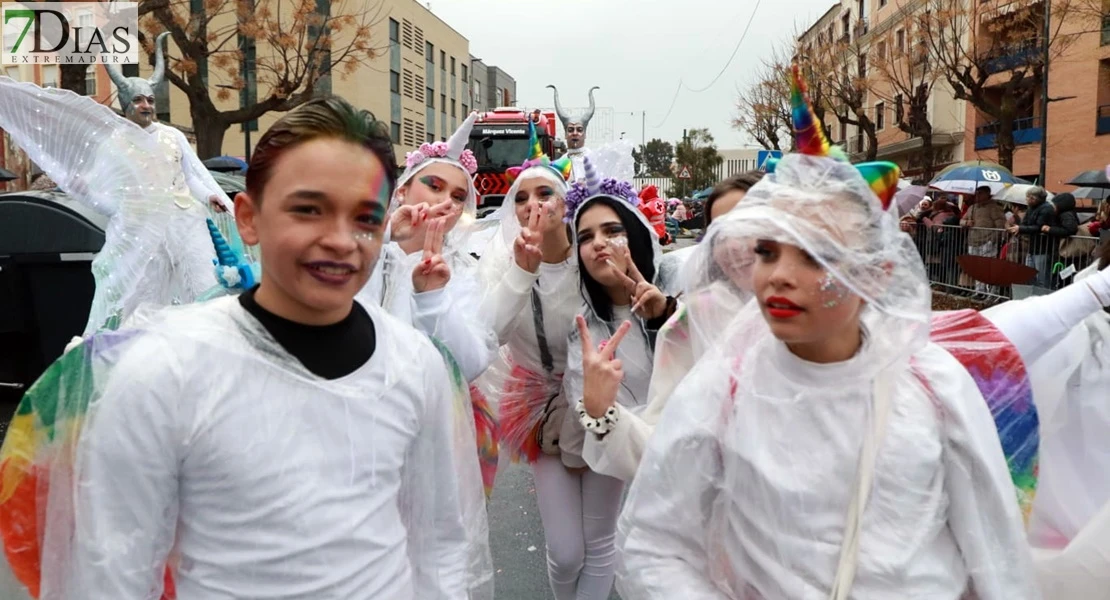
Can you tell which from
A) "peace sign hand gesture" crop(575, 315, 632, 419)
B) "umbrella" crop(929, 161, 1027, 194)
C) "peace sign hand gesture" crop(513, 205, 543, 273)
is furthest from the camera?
"umbrella" crop(929, 161, 1027, 194)

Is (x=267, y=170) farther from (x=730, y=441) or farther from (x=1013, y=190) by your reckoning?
(x=1013, y=190)

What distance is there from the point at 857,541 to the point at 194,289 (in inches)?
153

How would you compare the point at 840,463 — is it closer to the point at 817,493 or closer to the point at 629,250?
the point at 817,493

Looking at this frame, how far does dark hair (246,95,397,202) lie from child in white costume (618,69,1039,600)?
78 centimetres

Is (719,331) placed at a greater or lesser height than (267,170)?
lesser

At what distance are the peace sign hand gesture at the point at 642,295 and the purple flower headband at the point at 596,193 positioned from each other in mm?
362

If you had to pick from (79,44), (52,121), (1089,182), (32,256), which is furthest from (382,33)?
(52,121)

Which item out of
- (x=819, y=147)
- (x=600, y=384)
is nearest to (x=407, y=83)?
(x=600, y=384)

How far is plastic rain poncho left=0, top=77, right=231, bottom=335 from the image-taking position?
2953mm

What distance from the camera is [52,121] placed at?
9.72ft

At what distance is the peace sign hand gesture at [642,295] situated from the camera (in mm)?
2961

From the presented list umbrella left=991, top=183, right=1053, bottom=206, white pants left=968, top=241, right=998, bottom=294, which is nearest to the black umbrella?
umbrella left=991, top=183, right=1053, bottom=206

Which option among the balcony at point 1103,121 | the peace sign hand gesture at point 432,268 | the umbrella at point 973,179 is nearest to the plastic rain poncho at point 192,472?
the peace sign hand gesture at point 432,268

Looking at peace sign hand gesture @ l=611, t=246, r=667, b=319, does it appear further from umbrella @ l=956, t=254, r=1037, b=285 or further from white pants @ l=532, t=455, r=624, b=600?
umbrella @ l=956, t=254, r=1037, b=285
